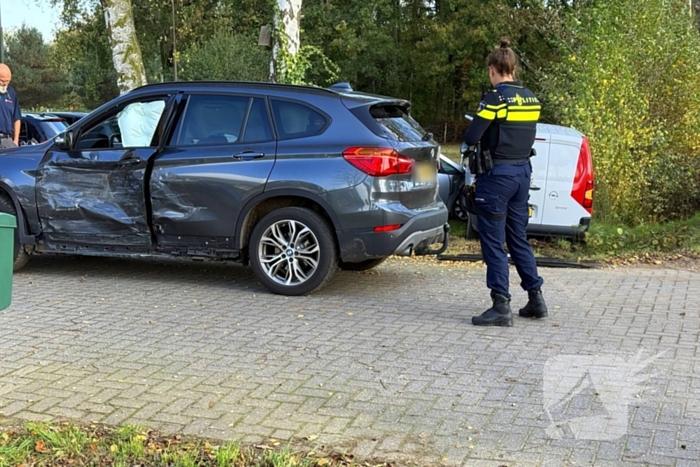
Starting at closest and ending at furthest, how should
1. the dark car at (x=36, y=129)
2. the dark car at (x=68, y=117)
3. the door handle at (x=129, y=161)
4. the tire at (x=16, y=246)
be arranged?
the door handle at (x=129, y=161) < the tire at (x=16, y=246) < the dark car at (x=36, y=129) < the dark car at (x=68, y=117)

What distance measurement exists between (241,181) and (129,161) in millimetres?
1200

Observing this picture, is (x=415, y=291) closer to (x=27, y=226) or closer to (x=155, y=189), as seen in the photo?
(x=155, y=189)

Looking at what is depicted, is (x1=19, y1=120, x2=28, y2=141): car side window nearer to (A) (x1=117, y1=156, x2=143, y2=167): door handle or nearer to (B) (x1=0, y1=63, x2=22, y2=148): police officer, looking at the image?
(B) (x1=0, y1=63, x2=22, y2=148): police officer

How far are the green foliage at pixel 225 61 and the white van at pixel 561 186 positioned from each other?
25.3m

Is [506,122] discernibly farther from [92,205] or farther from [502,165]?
[92,205]

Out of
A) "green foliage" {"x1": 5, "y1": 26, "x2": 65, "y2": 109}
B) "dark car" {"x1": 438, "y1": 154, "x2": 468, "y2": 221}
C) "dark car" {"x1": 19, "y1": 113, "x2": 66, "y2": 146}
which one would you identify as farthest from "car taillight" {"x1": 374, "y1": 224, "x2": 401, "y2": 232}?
"green foliage" {"x1": 5, "y1": 26, "x2": 65, "y2": 109}

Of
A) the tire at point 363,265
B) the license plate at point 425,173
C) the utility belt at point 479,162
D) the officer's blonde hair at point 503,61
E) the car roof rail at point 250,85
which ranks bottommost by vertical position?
the tire at point 363,265

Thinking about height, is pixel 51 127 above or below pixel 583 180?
above

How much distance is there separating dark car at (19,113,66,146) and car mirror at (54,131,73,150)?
4.63m

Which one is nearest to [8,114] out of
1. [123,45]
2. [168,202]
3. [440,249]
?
[123,45]

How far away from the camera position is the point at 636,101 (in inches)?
489

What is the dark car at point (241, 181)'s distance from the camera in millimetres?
7133

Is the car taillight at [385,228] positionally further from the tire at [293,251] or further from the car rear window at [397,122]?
the car rear window at [397,122]

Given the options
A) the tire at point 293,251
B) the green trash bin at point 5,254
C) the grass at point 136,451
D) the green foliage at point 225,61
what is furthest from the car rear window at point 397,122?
the green foliage at point 225,61
